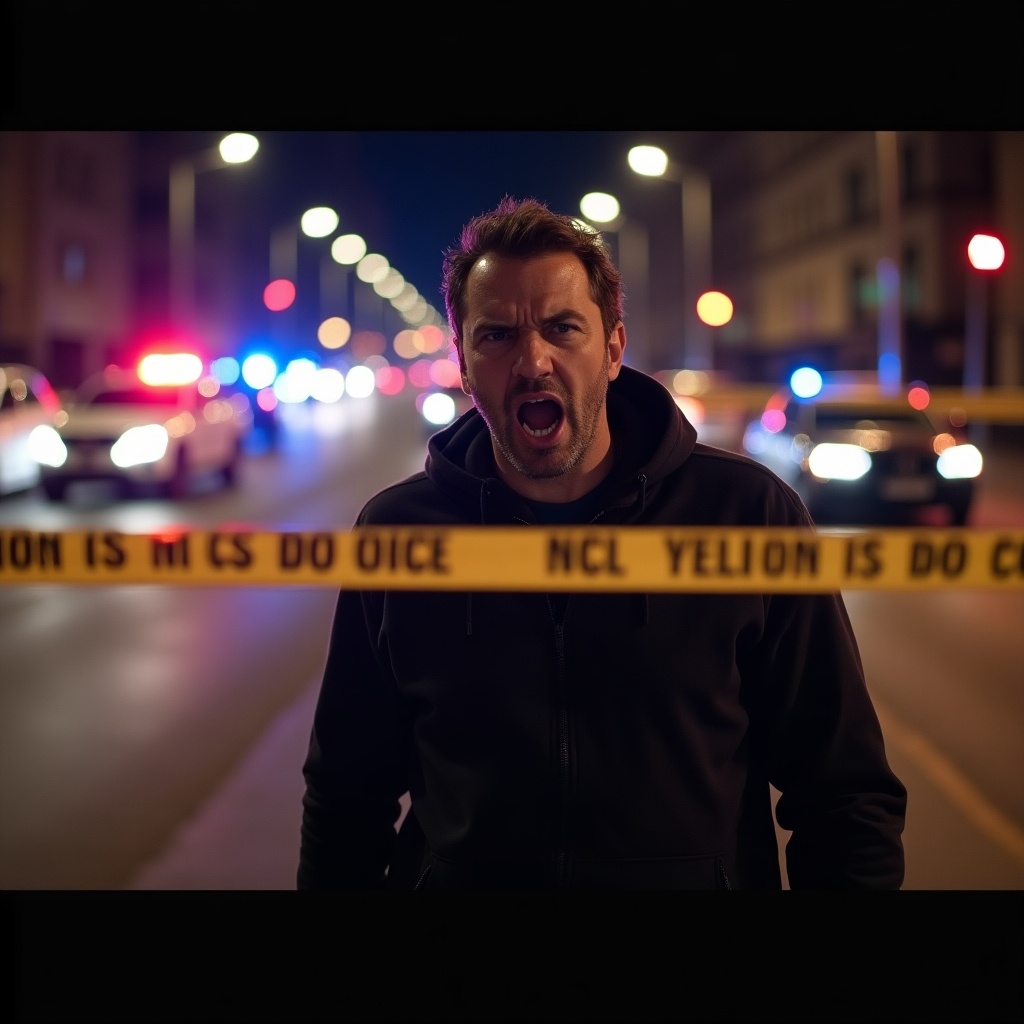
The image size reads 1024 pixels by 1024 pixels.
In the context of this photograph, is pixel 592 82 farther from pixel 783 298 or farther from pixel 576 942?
pixel 783 298

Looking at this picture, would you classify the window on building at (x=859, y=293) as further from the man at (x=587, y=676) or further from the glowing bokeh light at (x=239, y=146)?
the man at (x=587, y=676)

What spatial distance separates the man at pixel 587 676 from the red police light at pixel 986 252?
2870mm

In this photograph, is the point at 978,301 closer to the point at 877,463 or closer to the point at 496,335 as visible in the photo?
the point at 877,463

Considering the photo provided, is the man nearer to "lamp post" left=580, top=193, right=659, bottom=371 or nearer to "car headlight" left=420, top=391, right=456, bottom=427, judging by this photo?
"car headlight" left=420, top=391, right=456, bottom=427

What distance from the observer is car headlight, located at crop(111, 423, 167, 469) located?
19.2m

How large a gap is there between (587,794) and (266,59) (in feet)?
7.10

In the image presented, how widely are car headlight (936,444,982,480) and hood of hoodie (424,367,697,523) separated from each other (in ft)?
42.6

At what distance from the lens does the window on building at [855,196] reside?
50.6m

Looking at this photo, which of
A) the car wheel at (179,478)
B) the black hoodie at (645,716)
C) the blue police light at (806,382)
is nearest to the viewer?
the black hoodie at (645,716)

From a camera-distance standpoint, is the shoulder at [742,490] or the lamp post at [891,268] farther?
the lamp post at [891,268]

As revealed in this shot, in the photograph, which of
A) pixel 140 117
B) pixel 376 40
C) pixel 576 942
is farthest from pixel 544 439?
pixel 140 117

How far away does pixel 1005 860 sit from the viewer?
5137 mm

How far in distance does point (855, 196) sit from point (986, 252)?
48.3 metres

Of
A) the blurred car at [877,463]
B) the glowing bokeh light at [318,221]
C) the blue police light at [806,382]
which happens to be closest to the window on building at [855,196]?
the blue police light at [806,382]
